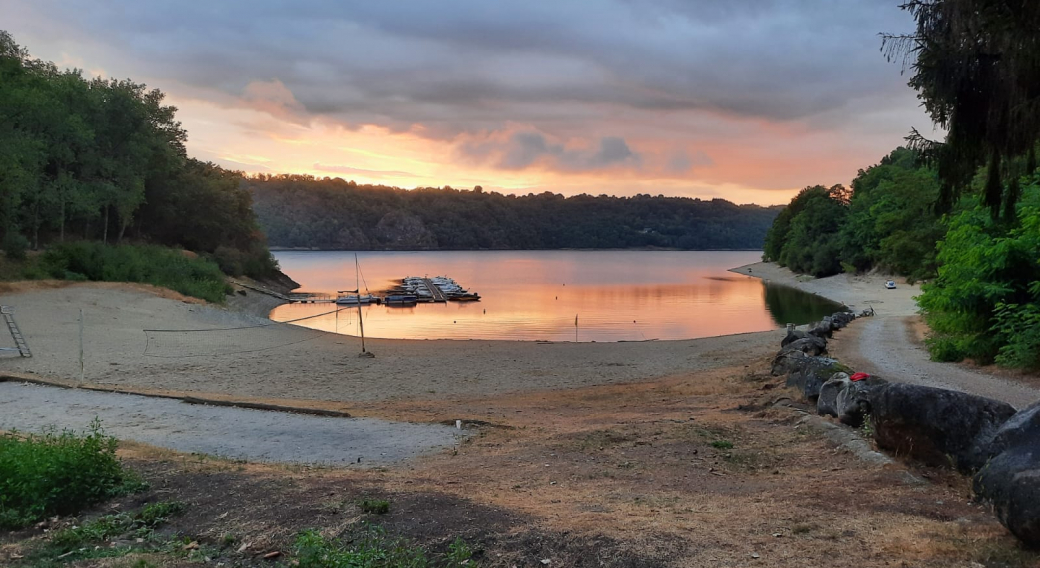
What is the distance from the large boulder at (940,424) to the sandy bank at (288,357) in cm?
1099

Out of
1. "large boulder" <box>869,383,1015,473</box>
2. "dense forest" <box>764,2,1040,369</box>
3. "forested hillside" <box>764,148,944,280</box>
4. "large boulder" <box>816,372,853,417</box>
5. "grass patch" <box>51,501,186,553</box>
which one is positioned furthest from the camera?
"forested hillside" <box>764,148,944,280</box>

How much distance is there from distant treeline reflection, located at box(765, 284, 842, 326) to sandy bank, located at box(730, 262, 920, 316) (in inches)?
52.6

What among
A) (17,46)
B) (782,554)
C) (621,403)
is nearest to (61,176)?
(17,46)

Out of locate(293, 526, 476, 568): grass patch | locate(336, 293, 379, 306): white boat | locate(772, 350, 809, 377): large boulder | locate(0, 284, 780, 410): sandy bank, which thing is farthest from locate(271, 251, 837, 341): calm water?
locate(293, 526, 476, 568): grass patch

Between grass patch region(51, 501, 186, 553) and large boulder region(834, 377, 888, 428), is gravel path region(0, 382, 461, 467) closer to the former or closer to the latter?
grass patch region(51, 501, 186, 553)

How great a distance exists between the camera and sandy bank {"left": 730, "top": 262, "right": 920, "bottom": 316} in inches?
1845

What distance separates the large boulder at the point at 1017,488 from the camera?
428 centimetres

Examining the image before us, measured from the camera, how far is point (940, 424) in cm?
659

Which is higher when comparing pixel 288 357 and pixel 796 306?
pixel 288 357

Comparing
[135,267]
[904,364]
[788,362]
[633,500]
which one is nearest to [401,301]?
[135,267]

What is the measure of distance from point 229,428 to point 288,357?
1324 cm

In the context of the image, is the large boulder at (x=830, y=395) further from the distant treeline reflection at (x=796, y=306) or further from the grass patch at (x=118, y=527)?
the distant treeline reflection at (x=796, y=306)

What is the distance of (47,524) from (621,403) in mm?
11008

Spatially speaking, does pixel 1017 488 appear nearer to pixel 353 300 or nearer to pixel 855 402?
pixel 855 402
